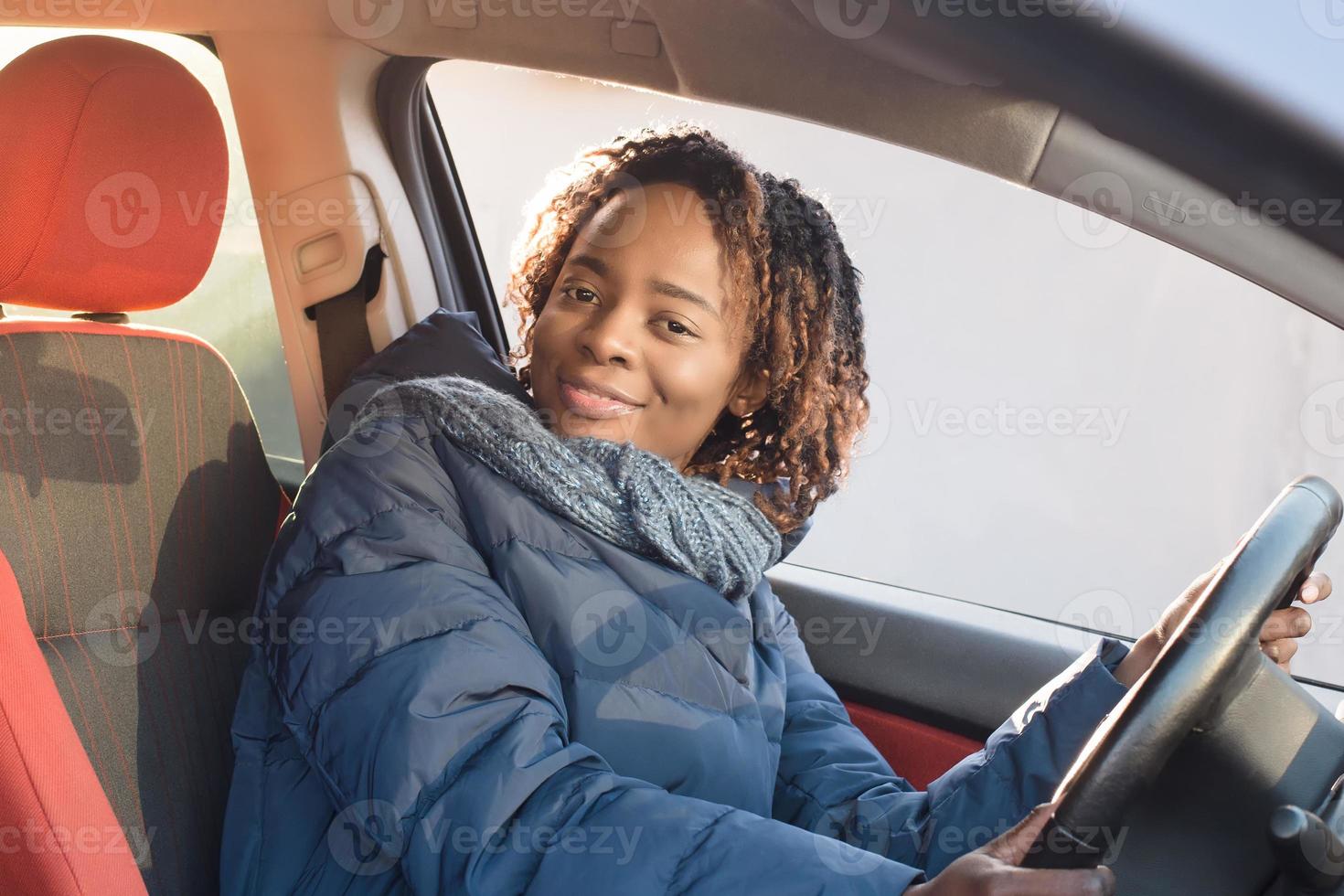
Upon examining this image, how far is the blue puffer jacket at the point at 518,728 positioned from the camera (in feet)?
2.93

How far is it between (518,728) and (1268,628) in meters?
0.68

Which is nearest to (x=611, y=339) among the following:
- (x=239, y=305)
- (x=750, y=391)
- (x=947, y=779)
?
(x=750, y=391)

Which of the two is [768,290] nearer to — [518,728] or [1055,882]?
[518,728]

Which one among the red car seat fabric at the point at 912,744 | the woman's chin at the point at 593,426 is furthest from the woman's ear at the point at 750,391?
the red car seat fabric at the point at 912,744

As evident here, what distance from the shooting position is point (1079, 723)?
1.17 metres

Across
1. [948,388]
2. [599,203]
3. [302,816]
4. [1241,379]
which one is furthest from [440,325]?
[1241,379]

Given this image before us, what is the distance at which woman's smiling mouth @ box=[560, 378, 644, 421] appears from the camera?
130 centimetres

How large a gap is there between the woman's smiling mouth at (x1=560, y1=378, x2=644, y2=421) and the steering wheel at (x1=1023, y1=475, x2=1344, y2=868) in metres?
0.65

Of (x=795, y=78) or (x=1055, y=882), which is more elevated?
(x=795, y=78)

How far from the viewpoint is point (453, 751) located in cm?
92

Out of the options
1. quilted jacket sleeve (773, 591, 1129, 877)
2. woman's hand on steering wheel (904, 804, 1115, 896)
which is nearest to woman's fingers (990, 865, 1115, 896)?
woman's hand on steering wheel (904, 804, 1115, 896)

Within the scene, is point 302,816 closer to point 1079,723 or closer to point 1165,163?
point 1079,723

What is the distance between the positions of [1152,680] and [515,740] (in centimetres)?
48

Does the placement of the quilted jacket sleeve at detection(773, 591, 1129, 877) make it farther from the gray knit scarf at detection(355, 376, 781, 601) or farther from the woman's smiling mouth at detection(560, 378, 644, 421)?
the woman's smiling mouth at detection(560, 378, 644, 421)
